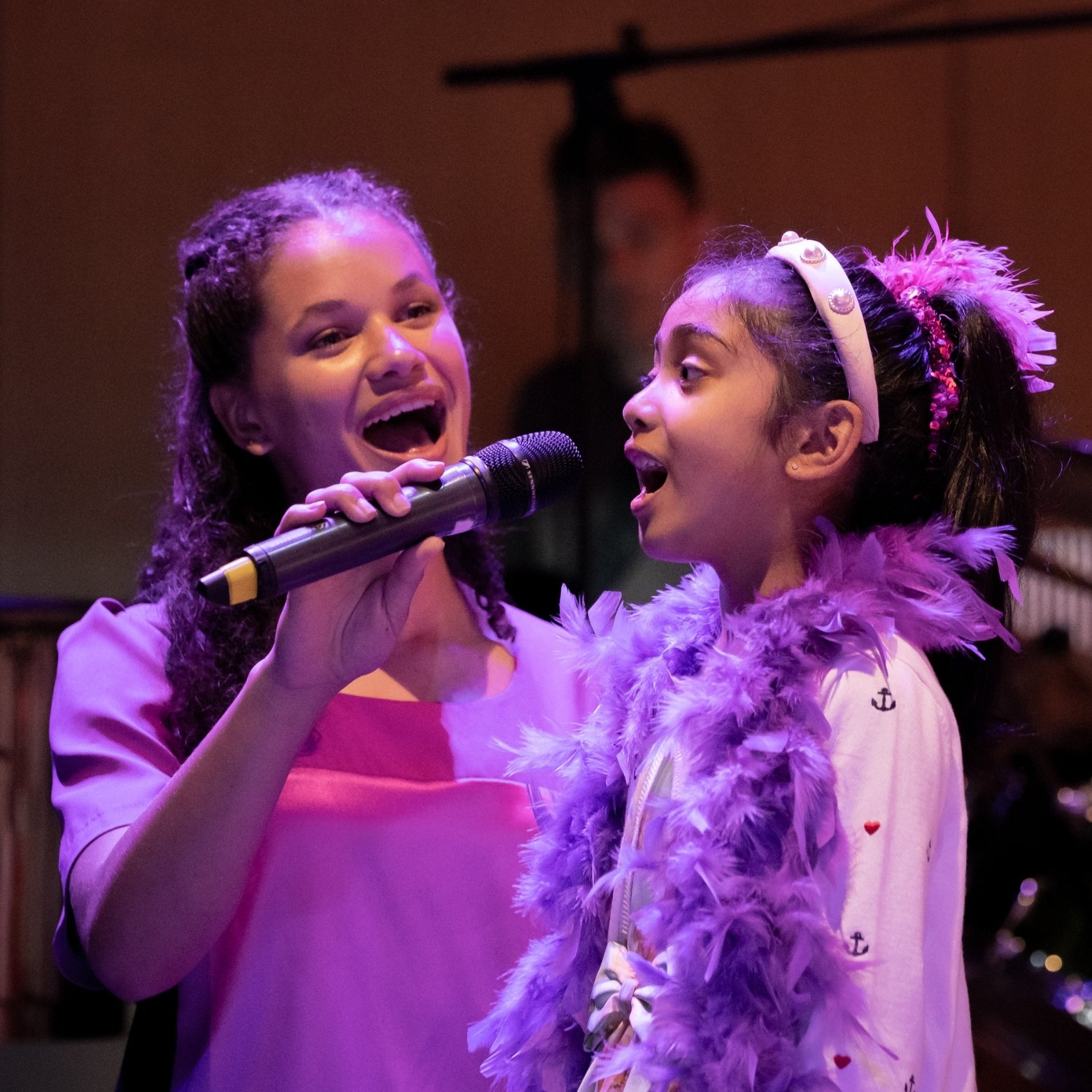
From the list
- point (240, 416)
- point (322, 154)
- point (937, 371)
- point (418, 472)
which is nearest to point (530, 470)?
point (418, 472)

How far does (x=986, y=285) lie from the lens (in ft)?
3.42

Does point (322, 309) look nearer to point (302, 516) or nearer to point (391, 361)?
point (391, 361)

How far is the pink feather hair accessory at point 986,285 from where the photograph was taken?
3.39 ft

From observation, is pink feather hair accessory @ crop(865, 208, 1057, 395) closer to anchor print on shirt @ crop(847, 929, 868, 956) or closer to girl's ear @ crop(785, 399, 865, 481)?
girl's ear @ crop(785, 399, 865, 481)

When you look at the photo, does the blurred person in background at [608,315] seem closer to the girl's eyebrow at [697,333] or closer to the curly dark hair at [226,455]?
the curly dark hair at [226,455]

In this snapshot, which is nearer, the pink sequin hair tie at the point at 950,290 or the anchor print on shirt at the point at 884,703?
the anchor print on shirt at the point at 884,703

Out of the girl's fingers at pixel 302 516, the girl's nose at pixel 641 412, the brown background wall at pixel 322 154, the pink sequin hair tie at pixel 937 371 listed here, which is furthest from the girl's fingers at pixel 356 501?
the brown background wall at pixel 322 154

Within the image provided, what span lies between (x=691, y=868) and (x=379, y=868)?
0.34m

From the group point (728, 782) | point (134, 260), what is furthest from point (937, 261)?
point (134, 260)

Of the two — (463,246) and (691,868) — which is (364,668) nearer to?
(691,868)

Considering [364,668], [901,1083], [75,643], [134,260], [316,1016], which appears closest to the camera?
[901,1083]

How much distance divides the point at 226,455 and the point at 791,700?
70 cm

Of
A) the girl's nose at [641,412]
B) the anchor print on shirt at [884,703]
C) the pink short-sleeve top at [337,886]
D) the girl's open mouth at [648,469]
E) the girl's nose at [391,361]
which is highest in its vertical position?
the girl's nose at [391,361]

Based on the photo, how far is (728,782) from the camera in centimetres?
86
